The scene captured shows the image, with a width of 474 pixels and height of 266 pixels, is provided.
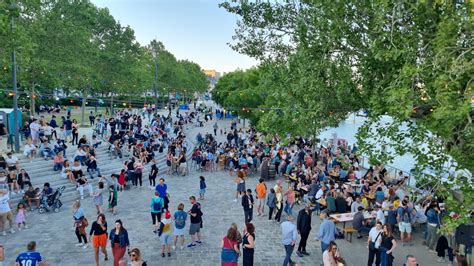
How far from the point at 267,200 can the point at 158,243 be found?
443 cm

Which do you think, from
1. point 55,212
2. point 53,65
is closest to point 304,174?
point 55,212

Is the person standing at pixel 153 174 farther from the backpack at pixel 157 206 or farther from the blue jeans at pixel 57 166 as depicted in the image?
the backpack at pixel 157 206

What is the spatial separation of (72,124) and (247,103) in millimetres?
21235

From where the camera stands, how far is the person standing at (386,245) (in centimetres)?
919

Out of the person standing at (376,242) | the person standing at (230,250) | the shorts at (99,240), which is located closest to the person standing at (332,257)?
the person standing at (230,250)

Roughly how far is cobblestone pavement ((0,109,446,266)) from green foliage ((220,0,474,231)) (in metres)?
3.63

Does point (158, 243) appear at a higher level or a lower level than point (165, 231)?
lower

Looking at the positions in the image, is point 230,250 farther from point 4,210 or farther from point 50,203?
point 50,203

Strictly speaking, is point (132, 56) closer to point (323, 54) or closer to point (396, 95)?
point (323, 54)

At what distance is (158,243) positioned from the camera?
1138 centimetres

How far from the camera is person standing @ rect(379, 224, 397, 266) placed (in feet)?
30.1

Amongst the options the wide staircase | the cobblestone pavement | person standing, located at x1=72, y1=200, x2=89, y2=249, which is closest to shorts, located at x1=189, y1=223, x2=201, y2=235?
the cobblestone pavement

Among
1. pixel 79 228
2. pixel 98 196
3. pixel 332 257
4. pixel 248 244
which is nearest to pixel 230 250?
pixel 248 244

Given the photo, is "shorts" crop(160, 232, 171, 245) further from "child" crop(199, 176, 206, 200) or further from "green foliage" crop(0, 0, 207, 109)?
"green foliage" crop(0, 0, 207, 109)
